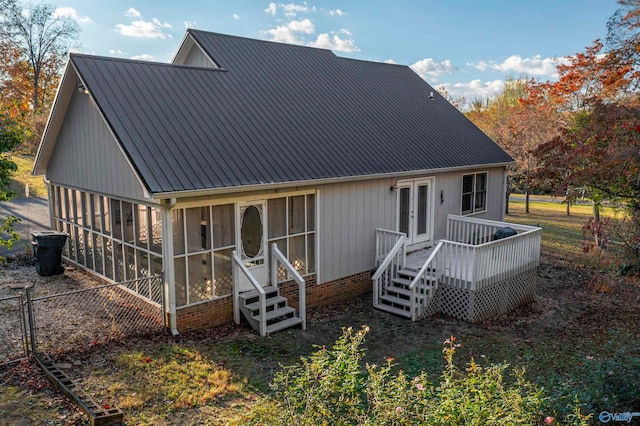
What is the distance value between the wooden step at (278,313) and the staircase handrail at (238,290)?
190 mm

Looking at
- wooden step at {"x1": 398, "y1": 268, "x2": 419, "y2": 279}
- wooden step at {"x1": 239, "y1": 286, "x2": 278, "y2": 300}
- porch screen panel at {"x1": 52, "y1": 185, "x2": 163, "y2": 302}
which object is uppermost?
porch screen panel at {"x1": 52, "y1": 185, "x2": 163, "y2": 302}

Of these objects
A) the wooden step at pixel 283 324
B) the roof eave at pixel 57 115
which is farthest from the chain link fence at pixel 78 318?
the roof eave at pixel 57 115

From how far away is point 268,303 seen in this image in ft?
33.6

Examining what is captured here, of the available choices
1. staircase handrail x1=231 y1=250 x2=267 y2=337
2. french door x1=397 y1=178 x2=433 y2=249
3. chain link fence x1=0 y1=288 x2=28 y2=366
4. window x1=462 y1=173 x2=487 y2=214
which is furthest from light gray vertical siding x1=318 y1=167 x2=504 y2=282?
chain link fence x1=0 y1=288 x2=28 y2=366

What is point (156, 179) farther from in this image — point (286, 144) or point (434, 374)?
point (434, 374)

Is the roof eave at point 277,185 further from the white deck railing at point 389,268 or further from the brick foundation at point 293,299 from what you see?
the brick foundation at point 293,299

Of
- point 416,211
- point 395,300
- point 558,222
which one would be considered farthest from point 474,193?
point 558,222

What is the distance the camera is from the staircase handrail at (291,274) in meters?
10.3

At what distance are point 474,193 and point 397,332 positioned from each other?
25.3 feet

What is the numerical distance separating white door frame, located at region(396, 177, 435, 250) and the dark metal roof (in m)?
0.51

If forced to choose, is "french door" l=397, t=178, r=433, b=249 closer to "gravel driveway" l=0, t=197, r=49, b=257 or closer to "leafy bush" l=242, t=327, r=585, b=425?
"leafy bush" l=242, t=327, r=585, b=425

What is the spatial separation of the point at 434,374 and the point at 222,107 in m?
7.66

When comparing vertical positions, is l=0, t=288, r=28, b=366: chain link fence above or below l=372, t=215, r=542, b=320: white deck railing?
below

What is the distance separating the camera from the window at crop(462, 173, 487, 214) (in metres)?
16.0
